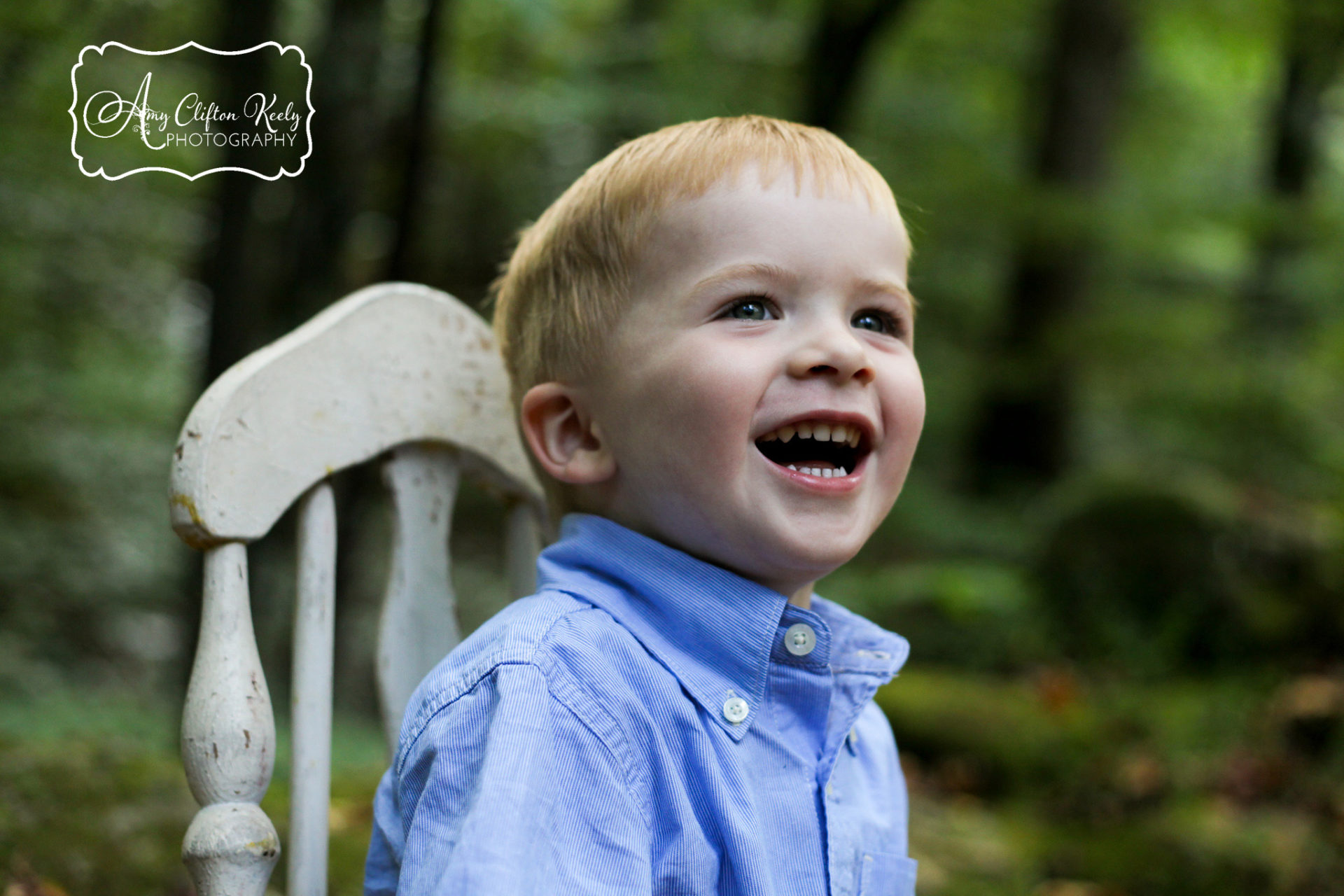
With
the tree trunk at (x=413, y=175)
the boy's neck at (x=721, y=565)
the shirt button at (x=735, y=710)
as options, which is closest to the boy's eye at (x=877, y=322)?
the boy's neck at (x=721, y=565)

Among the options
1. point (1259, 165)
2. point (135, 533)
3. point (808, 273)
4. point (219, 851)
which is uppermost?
point (1259, 165)

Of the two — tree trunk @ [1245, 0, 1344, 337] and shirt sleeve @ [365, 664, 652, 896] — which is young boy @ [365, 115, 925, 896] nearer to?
shirt sleeve @ [365, 664, 652, 896]

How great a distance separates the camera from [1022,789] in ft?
10.9

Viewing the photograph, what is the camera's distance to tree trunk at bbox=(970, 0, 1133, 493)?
18.2 ft

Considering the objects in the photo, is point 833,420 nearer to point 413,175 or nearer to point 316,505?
point 316,505

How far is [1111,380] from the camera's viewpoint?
520cm

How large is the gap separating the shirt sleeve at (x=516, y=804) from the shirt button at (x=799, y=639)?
263 millimetres

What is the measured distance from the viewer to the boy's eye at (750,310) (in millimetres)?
1056

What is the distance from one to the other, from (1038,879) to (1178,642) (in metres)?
1.99

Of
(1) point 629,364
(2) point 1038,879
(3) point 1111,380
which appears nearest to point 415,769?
(1) point 629,364

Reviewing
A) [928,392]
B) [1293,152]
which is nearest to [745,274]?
[928,392]

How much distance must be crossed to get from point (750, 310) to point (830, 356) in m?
0.10

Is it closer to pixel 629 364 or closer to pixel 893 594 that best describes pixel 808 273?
pixel 629 364

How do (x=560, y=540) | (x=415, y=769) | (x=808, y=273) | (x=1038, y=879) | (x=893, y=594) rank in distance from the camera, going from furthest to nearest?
(x=893, y=594)
(x=1038, y=879)
(x=560, y=540)
(x=808, y=273)
(x=415, y=769)
